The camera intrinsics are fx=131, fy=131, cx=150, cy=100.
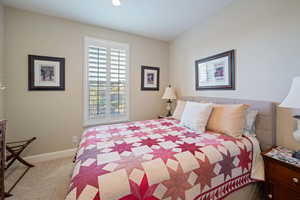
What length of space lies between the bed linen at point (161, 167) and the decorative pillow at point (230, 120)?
12 cm

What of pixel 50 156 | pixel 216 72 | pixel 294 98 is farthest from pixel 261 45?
pixel 50 156

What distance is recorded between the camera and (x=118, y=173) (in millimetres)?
864

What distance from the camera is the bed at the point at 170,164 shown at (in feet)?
2.71

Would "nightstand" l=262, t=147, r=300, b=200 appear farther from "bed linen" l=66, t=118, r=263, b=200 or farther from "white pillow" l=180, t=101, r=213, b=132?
"white pillow" l=180, t=101, r=213, b=132

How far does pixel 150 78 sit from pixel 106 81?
1084mm

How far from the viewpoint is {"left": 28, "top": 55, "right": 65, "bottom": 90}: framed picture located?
227cm

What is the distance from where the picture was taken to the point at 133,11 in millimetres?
2268

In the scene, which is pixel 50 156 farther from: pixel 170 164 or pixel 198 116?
pixel 198 116

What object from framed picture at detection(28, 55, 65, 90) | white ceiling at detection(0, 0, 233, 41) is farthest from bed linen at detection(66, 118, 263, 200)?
white ceiling at detection(0, 0, 233, 41)

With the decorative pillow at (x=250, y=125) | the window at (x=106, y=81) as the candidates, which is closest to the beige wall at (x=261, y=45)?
the decorative pillow at (x=250, y=125)

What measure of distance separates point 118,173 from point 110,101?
2217 mm

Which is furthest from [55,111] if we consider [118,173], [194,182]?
[194,182]

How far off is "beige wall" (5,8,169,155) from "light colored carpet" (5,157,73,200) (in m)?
0.34

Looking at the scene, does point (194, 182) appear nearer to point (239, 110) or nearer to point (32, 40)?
point (239, 110)
